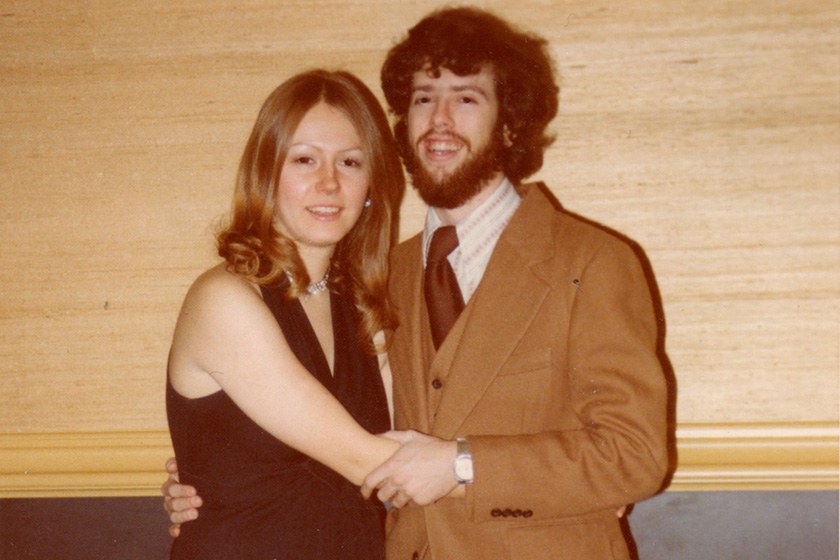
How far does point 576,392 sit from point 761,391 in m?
1.01

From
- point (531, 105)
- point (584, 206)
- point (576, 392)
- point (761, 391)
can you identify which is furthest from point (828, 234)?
point (576, 392)

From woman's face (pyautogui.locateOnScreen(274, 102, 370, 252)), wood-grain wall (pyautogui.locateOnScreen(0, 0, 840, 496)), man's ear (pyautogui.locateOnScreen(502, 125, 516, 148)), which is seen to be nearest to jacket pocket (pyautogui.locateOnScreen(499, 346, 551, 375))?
woman's face (pyautogui.locateOnScreen(274, 102, 370, 252))

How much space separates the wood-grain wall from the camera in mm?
2260

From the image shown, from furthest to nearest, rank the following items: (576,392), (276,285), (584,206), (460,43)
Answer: (584,206) → (460,43) → (276,285) → (576,392)

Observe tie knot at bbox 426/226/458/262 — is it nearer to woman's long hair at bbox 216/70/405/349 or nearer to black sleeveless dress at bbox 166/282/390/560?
woman's long hair at bbox 216/70/405/349

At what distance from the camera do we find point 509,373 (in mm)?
1643

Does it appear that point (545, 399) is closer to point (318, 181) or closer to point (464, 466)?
point (464, 466)

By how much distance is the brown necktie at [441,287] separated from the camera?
5.80 feet

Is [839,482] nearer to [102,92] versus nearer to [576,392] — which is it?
[576,392]

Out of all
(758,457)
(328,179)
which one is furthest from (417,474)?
(758,457)

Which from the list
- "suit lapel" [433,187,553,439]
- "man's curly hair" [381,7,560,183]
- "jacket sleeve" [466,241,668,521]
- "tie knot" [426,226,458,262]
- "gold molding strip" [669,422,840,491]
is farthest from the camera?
"gold molding strip" [669,422,840,491]

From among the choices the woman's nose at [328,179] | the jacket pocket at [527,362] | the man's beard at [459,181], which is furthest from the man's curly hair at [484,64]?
the jacket pocket at [527,362]

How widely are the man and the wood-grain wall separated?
546 mm

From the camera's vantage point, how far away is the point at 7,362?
2.54 m
